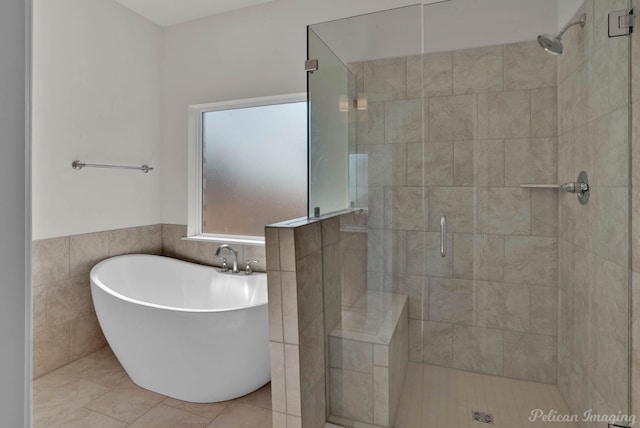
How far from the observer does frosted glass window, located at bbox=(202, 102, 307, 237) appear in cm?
270

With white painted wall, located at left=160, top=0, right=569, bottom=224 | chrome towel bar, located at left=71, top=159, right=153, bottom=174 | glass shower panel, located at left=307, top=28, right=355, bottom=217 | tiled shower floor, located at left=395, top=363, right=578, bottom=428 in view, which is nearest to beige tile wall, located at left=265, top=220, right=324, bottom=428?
glass shower panel, located at left=307, top=28, right=355, bottom=217

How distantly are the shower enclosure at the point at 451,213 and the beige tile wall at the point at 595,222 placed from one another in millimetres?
14

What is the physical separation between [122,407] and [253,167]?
1803 mm

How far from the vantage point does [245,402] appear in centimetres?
205

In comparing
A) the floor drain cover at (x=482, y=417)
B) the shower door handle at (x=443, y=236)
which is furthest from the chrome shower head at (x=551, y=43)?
the floor drain cover at (x=482, y=417)

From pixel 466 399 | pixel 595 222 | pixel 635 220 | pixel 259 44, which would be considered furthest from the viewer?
pixel 259 44

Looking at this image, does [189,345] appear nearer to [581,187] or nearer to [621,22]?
[581,187]

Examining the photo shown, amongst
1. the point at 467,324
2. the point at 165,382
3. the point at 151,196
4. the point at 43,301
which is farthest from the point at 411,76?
the point at 43,301

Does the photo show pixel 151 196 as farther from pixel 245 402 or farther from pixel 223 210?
pixel 245 402

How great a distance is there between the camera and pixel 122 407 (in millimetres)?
1980

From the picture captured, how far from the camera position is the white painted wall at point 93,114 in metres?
2.28

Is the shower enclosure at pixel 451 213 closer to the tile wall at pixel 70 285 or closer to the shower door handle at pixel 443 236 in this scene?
the shower door handle at pixel 443 236

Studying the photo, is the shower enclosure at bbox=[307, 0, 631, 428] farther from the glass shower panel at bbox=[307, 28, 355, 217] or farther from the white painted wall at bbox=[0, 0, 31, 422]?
the white painted wall at bbox=[0, 0, 31, 422]

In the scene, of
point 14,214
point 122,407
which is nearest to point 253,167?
point 122,407
